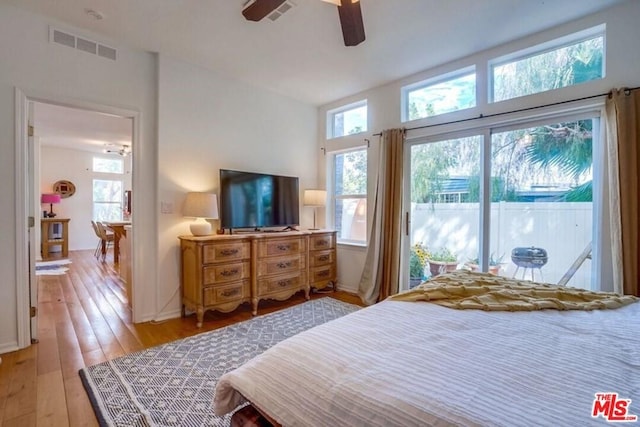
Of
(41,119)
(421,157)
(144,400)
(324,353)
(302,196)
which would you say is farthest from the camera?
(41,119)

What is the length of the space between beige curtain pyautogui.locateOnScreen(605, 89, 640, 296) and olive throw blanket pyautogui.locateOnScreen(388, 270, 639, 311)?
785 millimetres

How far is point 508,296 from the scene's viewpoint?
5.32 ft

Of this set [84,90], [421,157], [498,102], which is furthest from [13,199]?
[498,102]

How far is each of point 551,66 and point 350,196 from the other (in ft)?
8.56

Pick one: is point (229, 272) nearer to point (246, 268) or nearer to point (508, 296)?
point (246, 268)

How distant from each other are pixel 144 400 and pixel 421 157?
11.4ft

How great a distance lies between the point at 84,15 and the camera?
2.56m

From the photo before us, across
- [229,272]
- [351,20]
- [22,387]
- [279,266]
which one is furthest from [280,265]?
[351,20]

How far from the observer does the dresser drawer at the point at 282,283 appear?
137 inches

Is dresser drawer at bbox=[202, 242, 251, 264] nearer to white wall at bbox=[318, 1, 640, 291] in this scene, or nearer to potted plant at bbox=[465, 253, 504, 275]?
white wall at bbox=[318, 1, 640, 291]

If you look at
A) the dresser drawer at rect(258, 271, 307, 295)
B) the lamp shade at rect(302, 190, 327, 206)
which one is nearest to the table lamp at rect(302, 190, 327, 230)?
the lamp shade at rect(302, 190, 327, 206)

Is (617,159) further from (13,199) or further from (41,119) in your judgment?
(41,119)

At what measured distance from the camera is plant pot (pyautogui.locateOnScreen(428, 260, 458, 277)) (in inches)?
137

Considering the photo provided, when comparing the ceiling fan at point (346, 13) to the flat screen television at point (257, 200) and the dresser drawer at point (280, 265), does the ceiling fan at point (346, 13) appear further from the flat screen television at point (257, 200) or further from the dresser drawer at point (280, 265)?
the dresser drawer at point (280, 265)
